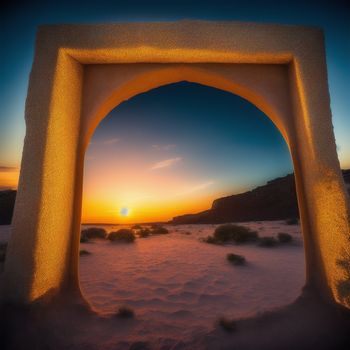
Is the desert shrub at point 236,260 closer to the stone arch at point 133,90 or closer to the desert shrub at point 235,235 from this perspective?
the stone arch at point 133,90

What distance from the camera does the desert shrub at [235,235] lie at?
9.86m

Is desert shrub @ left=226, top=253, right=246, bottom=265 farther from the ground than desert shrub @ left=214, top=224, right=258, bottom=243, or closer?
closer

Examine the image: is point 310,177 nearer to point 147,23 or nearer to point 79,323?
point 147,23

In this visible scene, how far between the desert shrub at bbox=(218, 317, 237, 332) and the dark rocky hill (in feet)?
90.9

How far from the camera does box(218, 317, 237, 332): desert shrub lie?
2.64 m

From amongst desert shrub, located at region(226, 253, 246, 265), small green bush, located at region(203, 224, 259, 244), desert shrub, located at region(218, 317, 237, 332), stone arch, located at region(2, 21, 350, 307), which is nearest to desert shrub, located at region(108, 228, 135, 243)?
small green bush, located at region(203, 224, 259, 244)

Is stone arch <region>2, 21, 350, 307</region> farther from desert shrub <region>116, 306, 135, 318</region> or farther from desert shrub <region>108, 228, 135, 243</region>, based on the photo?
desert shrub <region>108, 228, 135, 243</region>

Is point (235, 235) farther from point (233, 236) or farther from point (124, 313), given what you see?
point (124, 313)

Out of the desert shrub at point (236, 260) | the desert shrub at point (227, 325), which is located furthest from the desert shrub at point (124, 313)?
the desert shrub at point (236, 260)

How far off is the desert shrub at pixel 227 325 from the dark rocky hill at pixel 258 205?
27.7 metres

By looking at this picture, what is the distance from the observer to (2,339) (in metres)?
2.25

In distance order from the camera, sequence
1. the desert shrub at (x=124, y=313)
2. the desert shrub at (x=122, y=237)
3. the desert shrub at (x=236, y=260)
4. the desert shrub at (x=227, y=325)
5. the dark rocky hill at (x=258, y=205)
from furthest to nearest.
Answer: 1. the dark rocky hill at (x=258, y=205)
2. the desert shrub at (x=122, y=237)
3. the desert shrub at (x=236, y=260)
4. the desert shrub at (x=124, y=313)
5. the desert shrub at (x=227, y=325)

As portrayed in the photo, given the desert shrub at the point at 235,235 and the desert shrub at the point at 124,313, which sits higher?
the desert shrub at the point at 235,235

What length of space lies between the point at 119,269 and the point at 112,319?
8.95 feet
